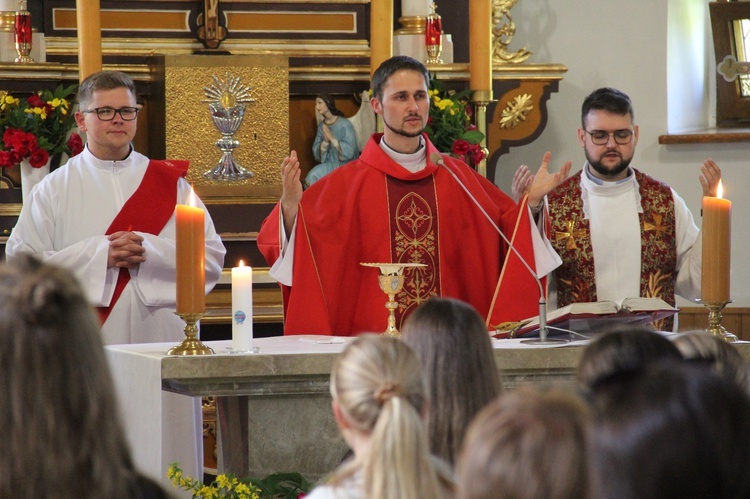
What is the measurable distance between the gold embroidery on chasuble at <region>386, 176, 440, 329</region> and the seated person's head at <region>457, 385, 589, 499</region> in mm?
3426

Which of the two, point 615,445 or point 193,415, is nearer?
point 615,445

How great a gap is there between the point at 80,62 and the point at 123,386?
2749 mm

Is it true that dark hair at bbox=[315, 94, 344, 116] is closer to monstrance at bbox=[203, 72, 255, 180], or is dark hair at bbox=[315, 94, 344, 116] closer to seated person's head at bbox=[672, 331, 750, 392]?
monstrance at bbox=[203, 72, 255, 180]

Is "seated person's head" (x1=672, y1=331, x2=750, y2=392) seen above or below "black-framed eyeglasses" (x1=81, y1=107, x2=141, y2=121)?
below

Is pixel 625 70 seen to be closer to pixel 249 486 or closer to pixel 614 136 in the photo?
pixel 614 136

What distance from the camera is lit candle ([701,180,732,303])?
3.97m

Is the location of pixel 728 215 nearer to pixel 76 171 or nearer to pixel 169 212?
pixel 169 212

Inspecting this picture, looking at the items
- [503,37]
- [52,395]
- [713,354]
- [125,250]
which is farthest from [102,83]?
[52,395]

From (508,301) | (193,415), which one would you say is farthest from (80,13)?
(508,301)

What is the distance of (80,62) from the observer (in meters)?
6.09

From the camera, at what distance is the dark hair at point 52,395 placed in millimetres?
1567

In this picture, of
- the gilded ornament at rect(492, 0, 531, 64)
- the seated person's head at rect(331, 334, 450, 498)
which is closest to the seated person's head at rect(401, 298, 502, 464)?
the seated person's head at rect(331, 334, 450, 498)

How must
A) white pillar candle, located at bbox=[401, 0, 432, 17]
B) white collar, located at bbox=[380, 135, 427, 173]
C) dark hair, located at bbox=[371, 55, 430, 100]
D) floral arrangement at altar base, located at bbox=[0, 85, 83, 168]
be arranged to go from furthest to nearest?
white pillar candle, located at bbox=[401, 0, 432, 17]
floral arrangement at altar base, located at bbox=[0, 85, 83, 168]
white collar, located at bbox=[380, 135, 427, 173]
dark hair, located at bbox=[371, 55, 430, 100]

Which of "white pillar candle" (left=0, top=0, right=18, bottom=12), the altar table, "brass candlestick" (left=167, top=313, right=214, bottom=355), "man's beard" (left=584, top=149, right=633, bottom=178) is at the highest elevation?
"white pillar candle" (left=0, top=0, right=18, bottom=12)
